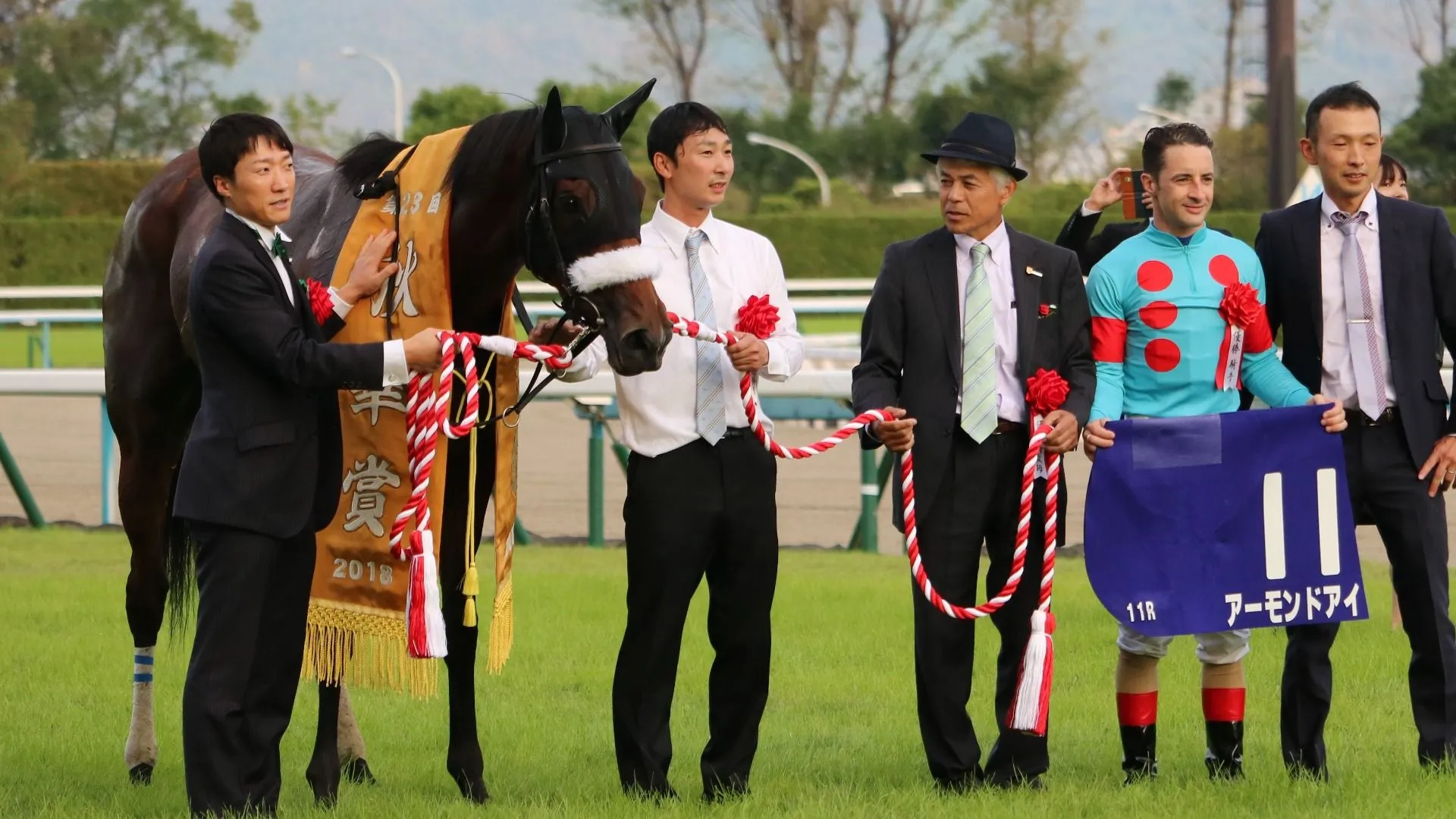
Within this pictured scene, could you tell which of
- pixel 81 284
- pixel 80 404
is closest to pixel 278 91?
pixel 81 284

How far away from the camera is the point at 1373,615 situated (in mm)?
7574

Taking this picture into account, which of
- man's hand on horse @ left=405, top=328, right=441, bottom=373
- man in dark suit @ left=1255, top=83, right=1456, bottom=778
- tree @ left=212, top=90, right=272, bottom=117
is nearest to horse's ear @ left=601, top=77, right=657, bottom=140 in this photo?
man's hand on horse @ left=405, top=328, right=441, bottom=373

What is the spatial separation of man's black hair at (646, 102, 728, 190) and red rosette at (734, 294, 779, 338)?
396mm

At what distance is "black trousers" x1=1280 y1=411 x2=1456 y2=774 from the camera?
486 centimetres

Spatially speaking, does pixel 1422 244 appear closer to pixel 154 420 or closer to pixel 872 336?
pixel 872 336

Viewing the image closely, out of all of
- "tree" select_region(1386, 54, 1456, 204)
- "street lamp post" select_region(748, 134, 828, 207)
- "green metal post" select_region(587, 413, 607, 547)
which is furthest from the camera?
"street lamp post" select_region(748, 134, 828, 207)

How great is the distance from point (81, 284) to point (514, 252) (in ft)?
99.2

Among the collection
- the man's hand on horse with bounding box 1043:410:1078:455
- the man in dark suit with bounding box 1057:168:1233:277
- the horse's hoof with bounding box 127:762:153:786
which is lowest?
the horse's hoof with bounding box 127:762:153:786

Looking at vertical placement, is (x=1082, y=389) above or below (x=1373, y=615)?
above

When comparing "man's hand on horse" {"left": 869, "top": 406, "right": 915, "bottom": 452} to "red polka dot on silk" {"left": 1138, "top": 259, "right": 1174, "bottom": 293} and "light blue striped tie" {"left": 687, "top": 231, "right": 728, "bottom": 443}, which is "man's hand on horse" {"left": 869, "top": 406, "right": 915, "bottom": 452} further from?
"red polka dot on silk" {"left": 1138, "top": 259, "right": 1174, "bottom": 293}

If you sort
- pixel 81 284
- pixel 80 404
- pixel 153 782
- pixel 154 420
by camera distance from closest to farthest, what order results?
pixel 153 782
pixel 154 420
pixel 80 404
pixel 81 284

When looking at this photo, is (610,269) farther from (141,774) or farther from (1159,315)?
(141,774)

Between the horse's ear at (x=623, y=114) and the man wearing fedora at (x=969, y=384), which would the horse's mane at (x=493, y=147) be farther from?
the man wearing fedora at (x=969, y=384)

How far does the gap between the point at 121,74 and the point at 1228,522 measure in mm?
61299
